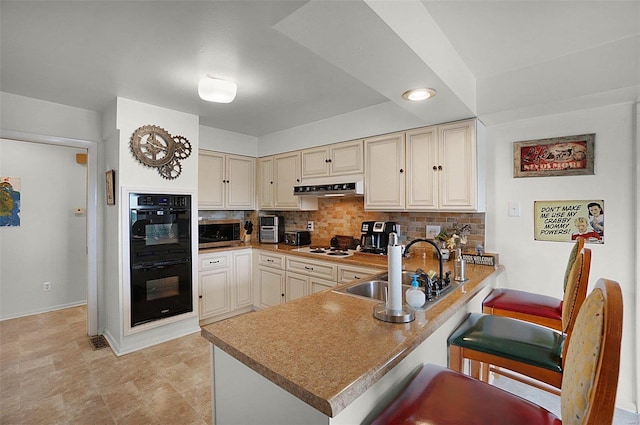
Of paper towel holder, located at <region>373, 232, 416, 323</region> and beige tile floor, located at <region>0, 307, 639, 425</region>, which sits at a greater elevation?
paper towel holder, located at <region>373, 232, 416, 323</region>

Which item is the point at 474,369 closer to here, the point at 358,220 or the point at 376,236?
the point at 376,236

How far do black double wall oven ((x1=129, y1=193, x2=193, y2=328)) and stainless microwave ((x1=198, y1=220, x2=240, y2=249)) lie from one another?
1.50 feet

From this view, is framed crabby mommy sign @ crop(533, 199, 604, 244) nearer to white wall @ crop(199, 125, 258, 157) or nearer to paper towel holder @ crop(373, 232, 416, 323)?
paper towel holder @ crop(373, 232, 416, 323)

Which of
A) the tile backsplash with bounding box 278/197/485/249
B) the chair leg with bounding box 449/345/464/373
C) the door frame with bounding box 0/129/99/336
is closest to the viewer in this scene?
the chair leg with bounding box 449/345/464/373

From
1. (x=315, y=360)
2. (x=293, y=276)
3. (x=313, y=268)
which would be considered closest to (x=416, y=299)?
(x=315, y=360)

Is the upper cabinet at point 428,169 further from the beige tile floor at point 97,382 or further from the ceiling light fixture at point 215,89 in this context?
the beige tile floor at point 97,382

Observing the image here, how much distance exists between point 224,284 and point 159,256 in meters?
0.87

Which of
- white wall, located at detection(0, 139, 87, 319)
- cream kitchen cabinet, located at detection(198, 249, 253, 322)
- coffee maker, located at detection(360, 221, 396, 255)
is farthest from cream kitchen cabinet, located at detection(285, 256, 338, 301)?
white wall, located at detection(0, 139, 87, 319)

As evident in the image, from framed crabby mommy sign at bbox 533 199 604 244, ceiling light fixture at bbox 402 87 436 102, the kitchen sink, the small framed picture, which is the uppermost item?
ceiling light fixture at bbox 402 87 436 102

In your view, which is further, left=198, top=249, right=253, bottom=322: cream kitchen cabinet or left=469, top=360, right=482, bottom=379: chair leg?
left=198, top=249, right=253, bottom=322: cream kitchen cabinet

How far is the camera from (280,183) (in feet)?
13.0

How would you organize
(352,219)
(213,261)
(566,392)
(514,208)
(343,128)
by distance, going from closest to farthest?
(566,392)
(514,208)
(343,128)
(213,261)
(352,219)

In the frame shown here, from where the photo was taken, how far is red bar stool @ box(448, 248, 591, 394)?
1312 mm

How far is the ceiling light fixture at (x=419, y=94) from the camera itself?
6.21 feet
